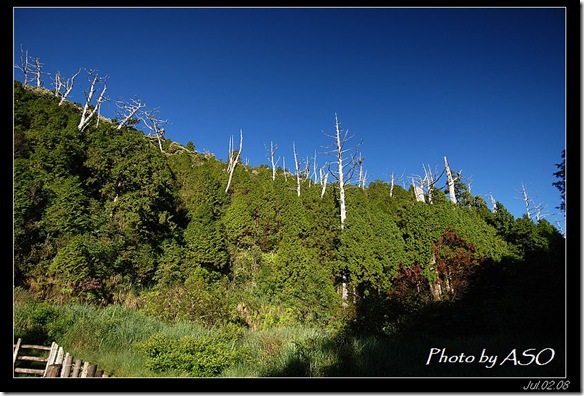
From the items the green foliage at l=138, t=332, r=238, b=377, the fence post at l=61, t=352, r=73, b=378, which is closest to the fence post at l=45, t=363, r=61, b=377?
the fence post at l=61, t=352, r=73, b=378

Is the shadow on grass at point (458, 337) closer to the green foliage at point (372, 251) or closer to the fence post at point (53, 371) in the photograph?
the green foliage at point (372, 251)

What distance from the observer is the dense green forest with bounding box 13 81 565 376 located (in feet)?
31.2

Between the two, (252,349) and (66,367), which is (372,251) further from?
(66,367)

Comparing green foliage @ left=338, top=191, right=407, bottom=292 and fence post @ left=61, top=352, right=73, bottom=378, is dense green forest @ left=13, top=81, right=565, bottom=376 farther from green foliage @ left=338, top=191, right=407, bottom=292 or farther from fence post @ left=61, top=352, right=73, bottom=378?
fence post @ left=61, top=352, right=73, bottom=378

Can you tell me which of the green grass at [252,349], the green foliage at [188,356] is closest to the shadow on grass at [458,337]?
the green grass at [252,349]

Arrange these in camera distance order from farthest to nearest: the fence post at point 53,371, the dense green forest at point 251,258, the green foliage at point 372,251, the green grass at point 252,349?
the green foliage at point 372,251 < the dense green forest at point 251,258 < the green grass at point 252,349 < the fence post at point 53,371

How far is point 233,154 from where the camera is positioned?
36.7m

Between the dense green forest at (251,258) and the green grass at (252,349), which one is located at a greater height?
the dense green forest at (251,258)

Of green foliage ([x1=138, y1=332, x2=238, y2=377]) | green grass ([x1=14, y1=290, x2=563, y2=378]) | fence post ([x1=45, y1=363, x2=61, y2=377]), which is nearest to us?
fence post ([x1=45, y1=363, x2=61, y2=377])

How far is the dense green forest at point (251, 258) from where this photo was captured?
9523 mm

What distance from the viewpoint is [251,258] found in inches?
706

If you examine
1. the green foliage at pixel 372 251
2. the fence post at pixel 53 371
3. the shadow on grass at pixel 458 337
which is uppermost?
the green foliage at pixel 372 251
